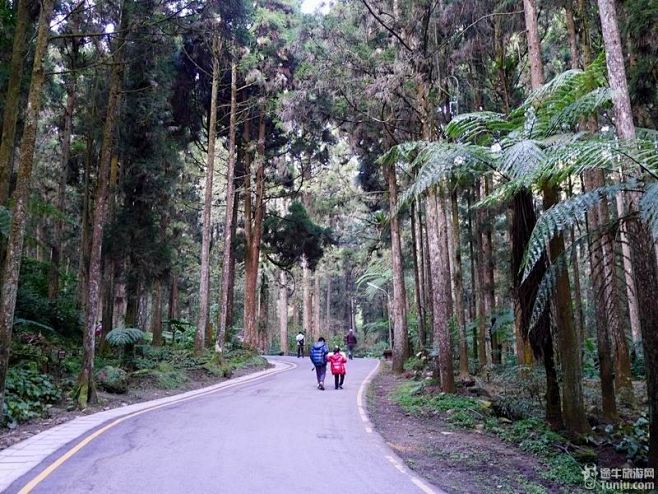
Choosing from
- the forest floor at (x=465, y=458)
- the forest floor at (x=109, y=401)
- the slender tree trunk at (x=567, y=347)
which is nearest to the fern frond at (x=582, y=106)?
the slender tree trunk at (x=567, y=347)

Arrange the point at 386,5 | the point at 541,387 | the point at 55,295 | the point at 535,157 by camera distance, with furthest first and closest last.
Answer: the point at 55,295, the point at 386,5, the point at 541,387, the point at 535,157

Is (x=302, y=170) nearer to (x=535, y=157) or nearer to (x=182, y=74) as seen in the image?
(x=182, y=74)

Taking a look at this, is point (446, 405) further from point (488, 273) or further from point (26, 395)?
point (488, 273)

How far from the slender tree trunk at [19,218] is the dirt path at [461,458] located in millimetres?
7335

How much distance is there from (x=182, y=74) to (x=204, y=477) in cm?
2356

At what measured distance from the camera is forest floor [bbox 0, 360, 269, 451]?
963 centimetres

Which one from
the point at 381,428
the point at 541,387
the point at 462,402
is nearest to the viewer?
the point at 381,428

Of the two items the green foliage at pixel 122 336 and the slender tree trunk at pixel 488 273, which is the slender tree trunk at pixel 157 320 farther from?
the slender tree trunk at pixel 488 273

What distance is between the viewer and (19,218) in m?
10.2

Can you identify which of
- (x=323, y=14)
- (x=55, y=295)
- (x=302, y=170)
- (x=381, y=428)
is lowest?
(x=381, y=428)

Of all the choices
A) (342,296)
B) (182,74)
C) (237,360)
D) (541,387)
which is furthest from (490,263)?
(342,296)

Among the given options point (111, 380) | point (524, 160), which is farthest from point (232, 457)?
point (111, 380)

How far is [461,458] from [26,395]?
9.60m

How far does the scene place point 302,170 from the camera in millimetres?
30141
